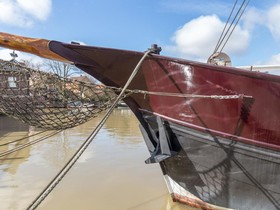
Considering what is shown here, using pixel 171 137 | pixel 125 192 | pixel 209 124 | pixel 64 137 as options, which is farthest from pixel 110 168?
pixel 64 137

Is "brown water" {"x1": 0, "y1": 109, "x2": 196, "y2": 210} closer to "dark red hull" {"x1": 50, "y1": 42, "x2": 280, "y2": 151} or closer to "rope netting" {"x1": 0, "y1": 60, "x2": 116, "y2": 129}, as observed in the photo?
"rope netting" {"x1": 0, "y1": 60, "x2": 116, "y2": 129}

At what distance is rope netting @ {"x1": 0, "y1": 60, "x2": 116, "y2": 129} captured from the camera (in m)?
3.49

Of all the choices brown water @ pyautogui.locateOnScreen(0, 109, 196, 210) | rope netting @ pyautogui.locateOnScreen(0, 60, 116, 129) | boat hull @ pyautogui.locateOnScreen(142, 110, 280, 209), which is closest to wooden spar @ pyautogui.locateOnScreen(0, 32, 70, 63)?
rope netting @ pyautogui.locateOnScreen(0, 60, 116, 129)

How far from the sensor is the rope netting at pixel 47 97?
349 cm

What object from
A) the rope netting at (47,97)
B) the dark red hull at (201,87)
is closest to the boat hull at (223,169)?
the dark red hull at (201,87)

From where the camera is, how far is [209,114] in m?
3.55

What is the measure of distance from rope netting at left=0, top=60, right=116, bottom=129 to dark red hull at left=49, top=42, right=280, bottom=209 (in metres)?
0.27

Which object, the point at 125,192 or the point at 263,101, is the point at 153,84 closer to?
the point at 263,101

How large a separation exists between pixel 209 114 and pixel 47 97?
199 centimetres

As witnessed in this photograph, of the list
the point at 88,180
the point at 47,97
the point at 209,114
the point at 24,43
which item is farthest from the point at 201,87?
the point at 88,180

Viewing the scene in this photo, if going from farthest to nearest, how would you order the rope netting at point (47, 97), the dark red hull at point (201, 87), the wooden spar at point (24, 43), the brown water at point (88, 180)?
1. the brown water at point (88, 180)
2. the rope netting at point (47, 97)
3. the dark red hull at point (201, 87)
4. the wooden spar at point (24, 43)

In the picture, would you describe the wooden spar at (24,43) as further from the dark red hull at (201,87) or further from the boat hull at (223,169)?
the boat hull at (223,169)

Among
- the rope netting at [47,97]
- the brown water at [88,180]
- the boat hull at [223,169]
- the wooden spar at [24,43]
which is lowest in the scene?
the brown water at [88,180]

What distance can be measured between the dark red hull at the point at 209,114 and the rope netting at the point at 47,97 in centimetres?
27
